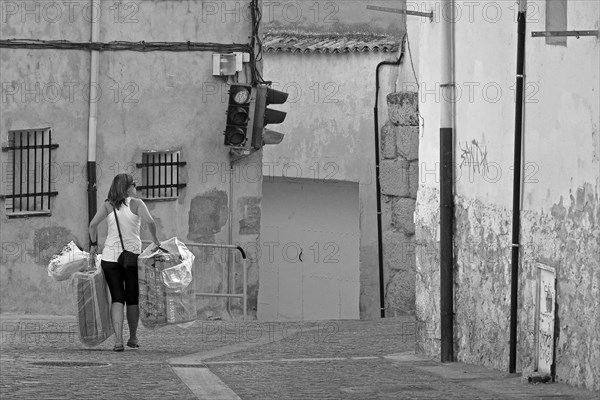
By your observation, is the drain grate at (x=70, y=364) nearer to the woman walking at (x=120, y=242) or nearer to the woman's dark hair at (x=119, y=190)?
the woman walking at (x=120, y=242)

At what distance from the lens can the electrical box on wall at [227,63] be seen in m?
21.4

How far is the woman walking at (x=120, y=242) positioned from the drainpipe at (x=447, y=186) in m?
2.61

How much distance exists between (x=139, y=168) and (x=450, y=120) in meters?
8.42

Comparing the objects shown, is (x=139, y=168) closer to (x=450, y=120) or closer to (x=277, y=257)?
(x=277, y=257)

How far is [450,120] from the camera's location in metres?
13.6

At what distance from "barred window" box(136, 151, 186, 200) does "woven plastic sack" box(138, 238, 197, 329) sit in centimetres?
751

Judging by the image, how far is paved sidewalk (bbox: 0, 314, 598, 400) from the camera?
10.4 meters

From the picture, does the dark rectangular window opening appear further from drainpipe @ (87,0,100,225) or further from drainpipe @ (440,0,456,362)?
drainpipe @ (87,0,100,225)

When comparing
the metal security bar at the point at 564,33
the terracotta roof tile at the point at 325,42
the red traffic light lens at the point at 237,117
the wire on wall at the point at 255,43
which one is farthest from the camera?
the terracotta roof tile at the point at 325,42

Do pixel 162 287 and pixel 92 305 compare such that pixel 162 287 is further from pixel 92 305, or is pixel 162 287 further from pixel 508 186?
pixel 508 186

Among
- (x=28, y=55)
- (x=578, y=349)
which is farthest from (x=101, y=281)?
(x=28, y=55)

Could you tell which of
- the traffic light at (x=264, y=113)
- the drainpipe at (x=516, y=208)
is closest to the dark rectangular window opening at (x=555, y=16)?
the drainpipe at (x=516, y=208)

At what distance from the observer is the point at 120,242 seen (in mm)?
13727

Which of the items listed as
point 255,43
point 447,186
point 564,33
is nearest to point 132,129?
point 255,43
